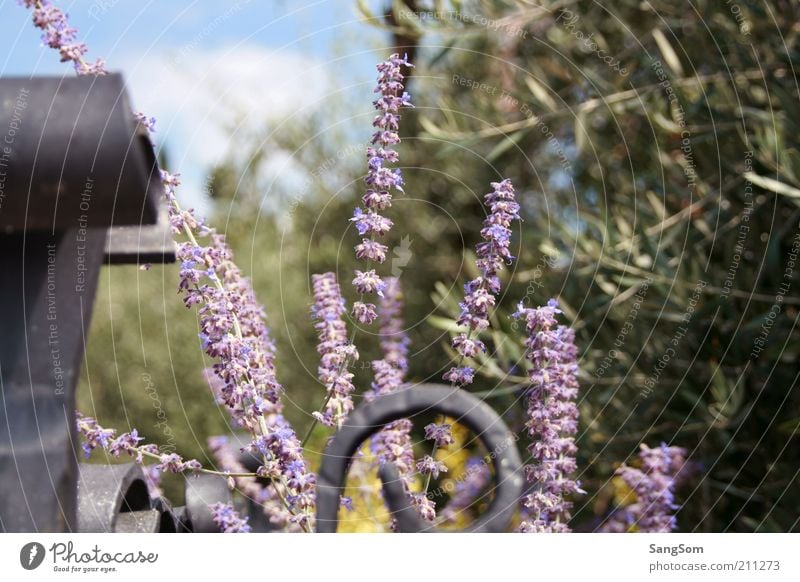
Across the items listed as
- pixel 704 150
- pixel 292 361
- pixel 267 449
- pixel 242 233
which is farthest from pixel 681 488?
pixel 242 233

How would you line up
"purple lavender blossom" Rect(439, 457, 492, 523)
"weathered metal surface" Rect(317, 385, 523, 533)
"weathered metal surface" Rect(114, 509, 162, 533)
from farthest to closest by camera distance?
"purple lavender blossom" Rect(439, 457, 492, 523) → "weathered metal surface" Rect(114, 509, 162, 533) → "weathered metal surface" Rect(317, 385, 523, 533)

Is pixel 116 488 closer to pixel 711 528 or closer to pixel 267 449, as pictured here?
pixel 267 449

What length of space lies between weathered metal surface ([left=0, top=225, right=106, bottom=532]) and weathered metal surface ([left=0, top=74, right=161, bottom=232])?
44mm

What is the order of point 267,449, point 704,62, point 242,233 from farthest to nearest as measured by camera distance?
point 242,233 < point 704,62 < point 267,449

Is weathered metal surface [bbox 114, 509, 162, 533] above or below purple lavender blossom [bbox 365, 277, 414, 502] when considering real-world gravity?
below

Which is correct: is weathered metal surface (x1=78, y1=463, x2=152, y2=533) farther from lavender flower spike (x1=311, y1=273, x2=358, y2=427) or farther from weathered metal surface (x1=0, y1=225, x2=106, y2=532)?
lavender flower spike (x1=311, y1=273, x2=358, y2=427)

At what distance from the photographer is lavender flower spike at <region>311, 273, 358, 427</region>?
0.54 metres

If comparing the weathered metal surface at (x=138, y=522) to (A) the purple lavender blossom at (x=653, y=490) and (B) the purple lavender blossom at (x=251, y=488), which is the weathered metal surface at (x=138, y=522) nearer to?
(B) the purple lavender blossom at (x=251, y=488)

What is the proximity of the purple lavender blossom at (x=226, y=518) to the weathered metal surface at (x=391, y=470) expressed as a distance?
0.06 m

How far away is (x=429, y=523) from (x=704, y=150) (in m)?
0.68

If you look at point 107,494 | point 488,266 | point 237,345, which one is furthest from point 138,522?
point 488,266

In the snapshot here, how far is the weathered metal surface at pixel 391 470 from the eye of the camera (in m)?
0.51

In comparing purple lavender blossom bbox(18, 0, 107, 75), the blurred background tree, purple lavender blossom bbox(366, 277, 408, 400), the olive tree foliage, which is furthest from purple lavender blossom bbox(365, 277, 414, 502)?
the olive tree foliage
